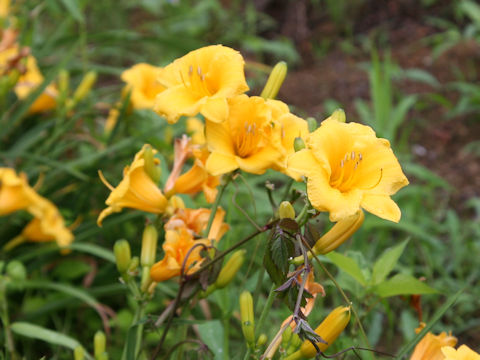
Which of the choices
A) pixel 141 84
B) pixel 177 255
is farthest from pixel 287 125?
pixel 141 84

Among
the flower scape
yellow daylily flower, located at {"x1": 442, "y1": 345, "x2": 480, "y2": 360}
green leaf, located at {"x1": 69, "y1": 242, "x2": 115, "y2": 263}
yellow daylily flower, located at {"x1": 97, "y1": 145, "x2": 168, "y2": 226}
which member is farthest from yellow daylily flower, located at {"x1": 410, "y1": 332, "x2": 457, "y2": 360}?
green leaf, located at {"x1": 69, "y1": 242, "x2": 115, "y2": 263}

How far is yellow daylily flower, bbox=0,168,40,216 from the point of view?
5.25 ft

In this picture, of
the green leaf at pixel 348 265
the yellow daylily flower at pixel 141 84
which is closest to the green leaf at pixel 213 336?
the green leaf at pixel 348 265

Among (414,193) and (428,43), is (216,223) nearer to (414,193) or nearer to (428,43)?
(414,193)

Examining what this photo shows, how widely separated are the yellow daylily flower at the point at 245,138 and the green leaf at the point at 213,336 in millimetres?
366

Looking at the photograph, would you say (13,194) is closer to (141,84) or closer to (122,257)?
(141,84)

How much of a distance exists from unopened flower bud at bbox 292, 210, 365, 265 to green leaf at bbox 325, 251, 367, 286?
0.19m

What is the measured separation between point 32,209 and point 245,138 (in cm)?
98

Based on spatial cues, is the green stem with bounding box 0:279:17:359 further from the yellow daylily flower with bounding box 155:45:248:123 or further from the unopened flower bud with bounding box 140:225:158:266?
the yellow daylily flower with bounding box 155:45:248:123

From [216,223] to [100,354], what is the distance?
30 centimetres

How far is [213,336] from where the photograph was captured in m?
1.16

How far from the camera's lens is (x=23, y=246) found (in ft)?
6.30

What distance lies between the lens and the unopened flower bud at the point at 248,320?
883mm

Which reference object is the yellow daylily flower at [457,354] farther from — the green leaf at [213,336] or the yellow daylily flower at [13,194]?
the yellow daylily flower at [13,194]
